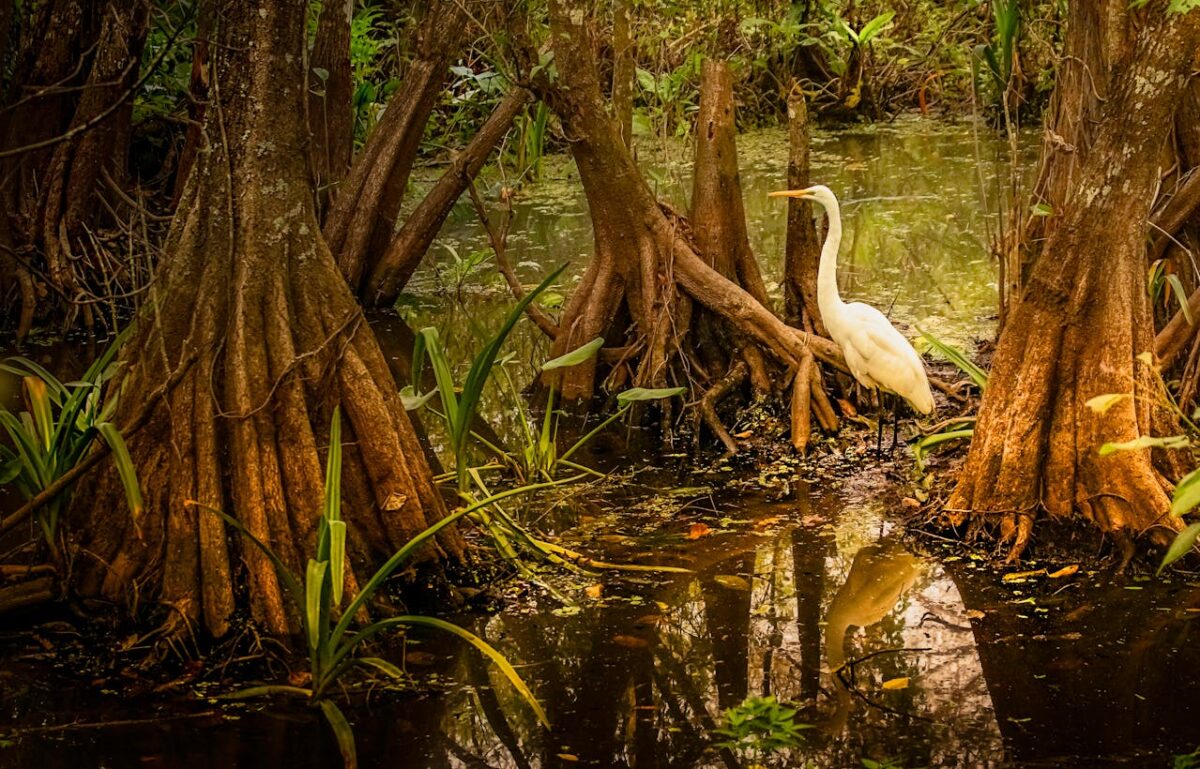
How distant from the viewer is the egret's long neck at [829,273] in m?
6.57

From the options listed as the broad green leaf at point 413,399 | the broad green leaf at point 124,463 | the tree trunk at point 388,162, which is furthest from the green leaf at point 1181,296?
the tree trunk at point 388,162

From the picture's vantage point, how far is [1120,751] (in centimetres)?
352

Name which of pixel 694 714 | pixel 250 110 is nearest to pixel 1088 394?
pixel 694 714

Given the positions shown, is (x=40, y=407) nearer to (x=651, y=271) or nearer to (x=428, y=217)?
(x=651, y=271)

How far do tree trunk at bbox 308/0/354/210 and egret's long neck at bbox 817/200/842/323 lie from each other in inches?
150

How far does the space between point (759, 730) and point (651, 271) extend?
365 centimetres

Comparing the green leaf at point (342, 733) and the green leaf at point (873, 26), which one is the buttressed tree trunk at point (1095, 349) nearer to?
the green leaf at point (342, 733)

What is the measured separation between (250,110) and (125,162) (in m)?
5.84

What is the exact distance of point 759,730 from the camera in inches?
143

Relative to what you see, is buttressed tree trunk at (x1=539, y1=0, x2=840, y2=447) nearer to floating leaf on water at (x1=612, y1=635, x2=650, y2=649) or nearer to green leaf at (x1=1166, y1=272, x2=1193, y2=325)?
green leaf at (x1=1166, y1=272, x2=1193, y2=325)

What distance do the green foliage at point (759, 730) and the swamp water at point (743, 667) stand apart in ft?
0.10

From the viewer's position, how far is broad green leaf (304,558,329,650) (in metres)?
3.80

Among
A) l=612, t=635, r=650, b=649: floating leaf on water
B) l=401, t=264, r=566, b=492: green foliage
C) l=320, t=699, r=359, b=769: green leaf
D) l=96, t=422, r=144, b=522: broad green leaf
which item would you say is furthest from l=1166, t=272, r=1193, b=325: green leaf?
l=96, t=422, r=144, b=522: broad green leaf

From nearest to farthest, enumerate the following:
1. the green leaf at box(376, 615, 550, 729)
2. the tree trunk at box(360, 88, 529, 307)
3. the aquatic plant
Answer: the green leaf at box(376, 615, 550, 729) → the aquatic plant → the tree trunk at box(360, 88, 529, 307)
